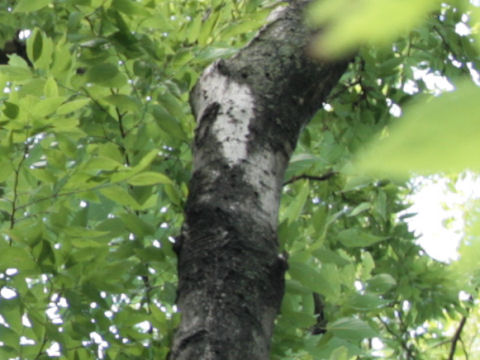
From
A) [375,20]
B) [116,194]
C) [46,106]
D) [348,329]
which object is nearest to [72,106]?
[46,106]

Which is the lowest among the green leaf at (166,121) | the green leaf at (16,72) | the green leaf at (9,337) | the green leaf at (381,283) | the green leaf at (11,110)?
the green leaf at (9,337)

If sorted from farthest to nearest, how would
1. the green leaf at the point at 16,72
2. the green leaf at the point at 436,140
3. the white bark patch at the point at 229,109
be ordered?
the green leaf at the point at 16,72 → the white bark patch at the point at 229,109 → the green leaf at the point at 436,140

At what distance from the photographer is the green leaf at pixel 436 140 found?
7.0 inches

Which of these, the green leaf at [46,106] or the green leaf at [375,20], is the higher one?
the green leaf at [46,106]

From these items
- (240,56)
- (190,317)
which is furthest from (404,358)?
(190,317)

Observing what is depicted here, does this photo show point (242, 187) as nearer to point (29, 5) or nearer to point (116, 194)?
point (116, 194)

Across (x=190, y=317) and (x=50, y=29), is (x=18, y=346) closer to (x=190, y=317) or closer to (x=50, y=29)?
(x=190, y=317)

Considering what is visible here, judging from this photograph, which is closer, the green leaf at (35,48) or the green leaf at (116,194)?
the green leaf at (116,194)

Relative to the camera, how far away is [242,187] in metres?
1.32

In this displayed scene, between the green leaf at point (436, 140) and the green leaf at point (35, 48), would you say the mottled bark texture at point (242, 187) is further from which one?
the green leaf at point (436, 140)

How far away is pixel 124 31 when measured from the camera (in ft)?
5.14

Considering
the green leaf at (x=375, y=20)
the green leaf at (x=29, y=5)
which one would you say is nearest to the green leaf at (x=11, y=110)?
the green leaf at (x=29, y=5)

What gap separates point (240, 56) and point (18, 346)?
831 millimetres

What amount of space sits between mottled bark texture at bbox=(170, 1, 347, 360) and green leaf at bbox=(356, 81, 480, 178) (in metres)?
0.95
